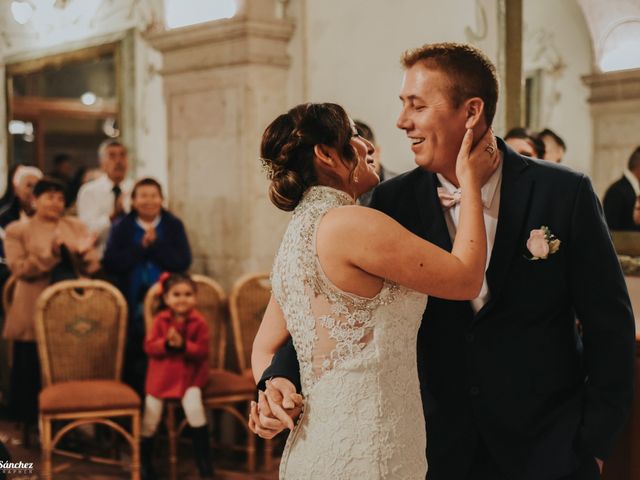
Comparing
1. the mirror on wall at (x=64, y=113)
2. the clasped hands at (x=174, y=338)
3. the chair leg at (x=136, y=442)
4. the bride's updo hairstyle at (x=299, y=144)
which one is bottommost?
the chair leg at (x=136, y=442)

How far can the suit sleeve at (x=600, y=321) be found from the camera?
1.98m

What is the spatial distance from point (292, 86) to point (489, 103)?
11.6 ft

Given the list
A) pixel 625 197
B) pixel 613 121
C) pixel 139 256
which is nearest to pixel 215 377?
pixel 139 256

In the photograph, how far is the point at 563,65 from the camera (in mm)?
4340

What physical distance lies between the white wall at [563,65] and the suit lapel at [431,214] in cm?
226

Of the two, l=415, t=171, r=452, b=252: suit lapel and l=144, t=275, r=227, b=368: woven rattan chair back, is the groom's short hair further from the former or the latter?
l=144, t=275, r=227, b=368: woven rattan chair back

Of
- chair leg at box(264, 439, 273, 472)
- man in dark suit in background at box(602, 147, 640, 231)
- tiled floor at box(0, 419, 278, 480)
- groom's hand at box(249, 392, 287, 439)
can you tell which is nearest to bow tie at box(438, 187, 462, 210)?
groom's hand at box(249, 392, 287, 439)

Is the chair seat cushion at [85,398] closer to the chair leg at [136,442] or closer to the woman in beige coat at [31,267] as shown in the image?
the chair leg at [136,442]

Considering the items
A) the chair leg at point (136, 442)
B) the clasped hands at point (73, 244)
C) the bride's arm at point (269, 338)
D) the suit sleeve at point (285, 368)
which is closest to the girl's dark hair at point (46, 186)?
the clasped hands at point (73, 244)

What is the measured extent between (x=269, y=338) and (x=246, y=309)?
3.06 metres

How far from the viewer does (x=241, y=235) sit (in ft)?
18.1

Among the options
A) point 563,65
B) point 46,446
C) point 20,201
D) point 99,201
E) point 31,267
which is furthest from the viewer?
point 20,201

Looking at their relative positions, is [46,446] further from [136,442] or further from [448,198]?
[448,198]

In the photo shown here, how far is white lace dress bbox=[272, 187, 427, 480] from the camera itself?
6.16ft
